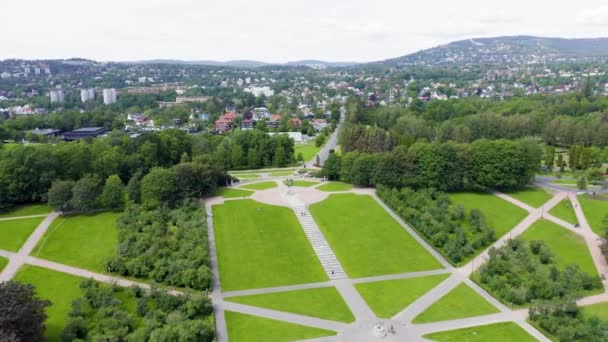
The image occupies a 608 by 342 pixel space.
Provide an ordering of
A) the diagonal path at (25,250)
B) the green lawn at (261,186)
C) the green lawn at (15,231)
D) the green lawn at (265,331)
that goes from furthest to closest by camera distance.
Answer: the green lawn at (261,186) < the green lawn at (15,231) < the diagonal path at (25,250) < the green lawn at (265,331)

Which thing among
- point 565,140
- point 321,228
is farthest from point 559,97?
point 321,228

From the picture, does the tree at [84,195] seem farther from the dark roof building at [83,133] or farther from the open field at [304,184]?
the dark roof building at [83,133]

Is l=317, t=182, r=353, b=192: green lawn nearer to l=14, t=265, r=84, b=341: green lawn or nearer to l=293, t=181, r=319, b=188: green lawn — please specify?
l=293, t=181, r=319, b=188: green lawn

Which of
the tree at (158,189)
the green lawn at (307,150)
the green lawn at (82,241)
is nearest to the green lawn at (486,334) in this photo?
the green lawn at (82,241)

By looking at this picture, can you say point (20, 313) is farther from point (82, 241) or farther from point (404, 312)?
point (404, 312)

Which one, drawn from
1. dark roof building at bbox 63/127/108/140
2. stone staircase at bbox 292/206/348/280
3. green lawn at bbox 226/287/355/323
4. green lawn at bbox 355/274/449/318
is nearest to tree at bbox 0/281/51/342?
green lawn at bbox 226/287/355/323

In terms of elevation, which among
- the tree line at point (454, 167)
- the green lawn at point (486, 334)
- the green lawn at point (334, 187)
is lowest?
the green lawn at point (486, 334)

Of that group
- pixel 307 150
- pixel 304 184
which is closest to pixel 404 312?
pixel 304 184
